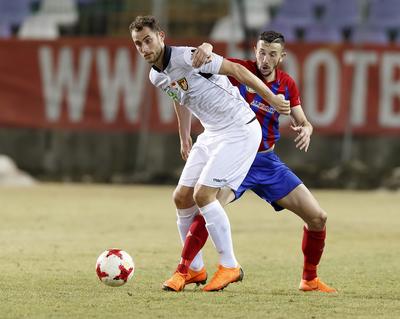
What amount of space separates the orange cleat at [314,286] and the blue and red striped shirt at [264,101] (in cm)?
102

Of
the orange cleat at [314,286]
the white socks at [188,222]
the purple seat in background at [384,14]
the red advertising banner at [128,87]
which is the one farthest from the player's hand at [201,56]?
the purple seat in background at [384,14]

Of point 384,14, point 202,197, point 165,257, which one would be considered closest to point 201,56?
point 202,197

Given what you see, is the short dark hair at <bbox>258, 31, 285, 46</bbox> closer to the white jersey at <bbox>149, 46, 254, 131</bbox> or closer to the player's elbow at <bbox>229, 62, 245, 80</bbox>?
the white jersey at <bbox>149, 46, 254, 131</bbox>

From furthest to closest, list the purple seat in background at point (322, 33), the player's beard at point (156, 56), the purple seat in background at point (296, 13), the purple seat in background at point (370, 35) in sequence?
1. the purple seat in background at point (296, 13)
2. the purple seat in background at point (322, 33)
3. the purple seat in background at point (370, 35)
4. the player's beard at point (156, 56)

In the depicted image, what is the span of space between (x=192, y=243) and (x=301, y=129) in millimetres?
1080

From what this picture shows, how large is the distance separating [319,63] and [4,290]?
1196 cm

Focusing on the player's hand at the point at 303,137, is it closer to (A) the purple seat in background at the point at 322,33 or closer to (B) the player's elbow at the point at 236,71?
(B) the player's elbow at the point at 236,71

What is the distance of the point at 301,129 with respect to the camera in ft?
24.6

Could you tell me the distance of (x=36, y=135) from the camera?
63.7 feet

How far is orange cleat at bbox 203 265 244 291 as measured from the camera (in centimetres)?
744

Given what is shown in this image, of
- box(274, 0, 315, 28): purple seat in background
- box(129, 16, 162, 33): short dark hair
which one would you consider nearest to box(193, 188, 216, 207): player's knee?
box(129, 16, 162, 33): short dark hair

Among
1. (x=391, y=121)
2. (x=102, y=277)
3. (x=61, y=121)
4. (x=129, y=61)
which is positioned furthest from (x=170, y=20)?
(x=102, y=277)

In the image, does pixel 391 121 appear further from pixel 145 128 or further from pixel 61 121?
pixel 61 121

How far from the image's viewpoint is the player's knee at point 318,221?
781 cm
